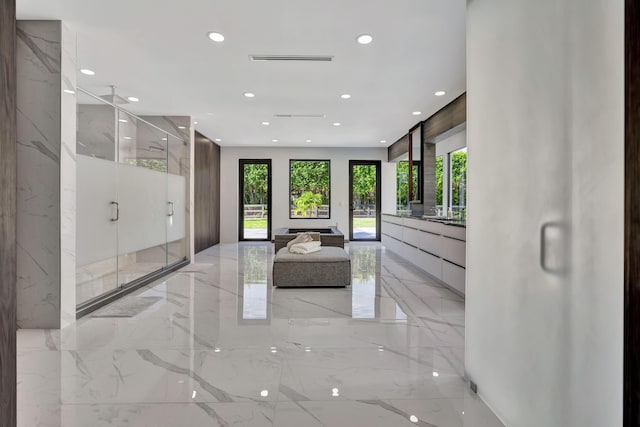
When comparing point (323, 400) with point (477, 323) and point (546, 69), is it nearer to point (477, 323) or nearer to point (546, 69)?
point (477, 323)

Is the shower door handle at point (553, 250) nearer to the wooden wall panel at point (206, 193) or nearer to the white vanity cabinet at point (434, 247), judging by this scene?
the white vanity cabinet at point (434, 247)

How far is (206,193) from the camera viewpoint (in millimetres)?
7859

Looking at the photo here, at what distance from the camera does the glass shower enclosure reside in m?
3.39

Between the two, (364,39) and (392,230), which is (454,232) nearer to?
(364,39)

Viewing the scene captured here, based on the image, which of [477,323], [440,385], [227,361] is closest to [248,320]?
[227,361]

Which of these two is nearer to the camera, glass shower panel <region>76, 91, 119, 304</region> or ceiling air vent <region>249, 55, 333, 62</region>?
glass shower panel <region>76, 91, 119, 304</region>

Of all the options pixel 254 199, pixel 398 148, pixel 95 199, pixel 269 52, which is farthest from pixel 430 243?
pixel 254 199

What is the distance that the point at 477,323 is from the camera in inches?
75.0

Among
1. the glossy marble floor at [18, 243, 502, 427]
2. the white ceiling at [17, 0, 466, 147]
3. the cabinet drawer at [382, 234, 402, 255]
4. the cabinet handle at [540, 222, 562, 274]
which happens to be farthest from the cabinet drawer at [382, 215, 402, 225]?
the cabinet handle at [540, 222, 562, 274]

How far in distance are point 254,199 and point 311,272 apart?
5399mm

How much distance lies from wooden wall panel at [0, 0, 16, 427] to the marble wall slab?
2281mm

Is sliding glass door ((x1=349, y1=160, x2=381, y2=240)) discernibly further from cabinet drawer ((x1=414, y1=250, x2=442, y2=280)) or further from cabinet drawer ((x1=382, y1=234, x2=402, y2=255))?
cabinet drawer ((x1=414, y1=250, x2=442, y2=280))

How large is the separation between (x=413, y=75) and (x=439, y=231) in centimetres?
195

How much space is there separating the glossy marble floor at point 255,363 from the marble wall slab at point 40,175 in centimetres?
30
